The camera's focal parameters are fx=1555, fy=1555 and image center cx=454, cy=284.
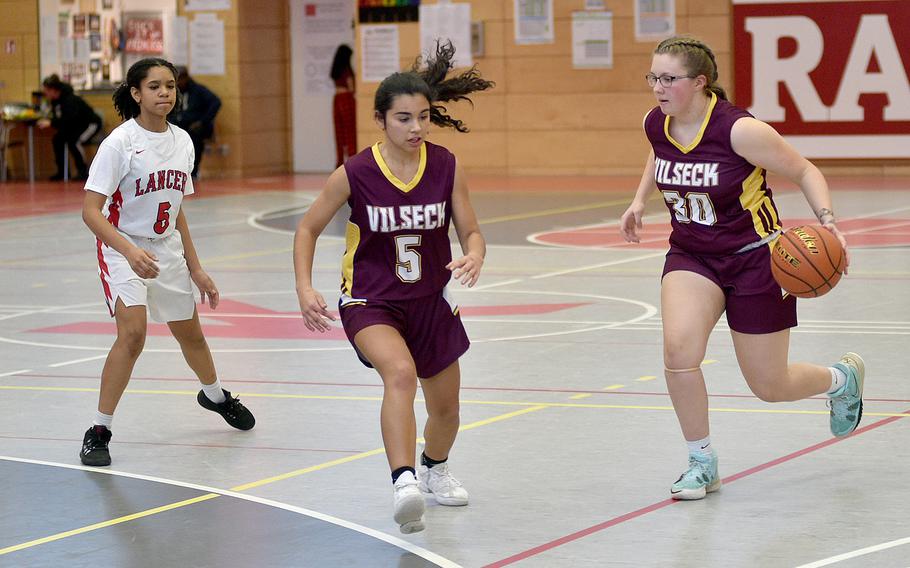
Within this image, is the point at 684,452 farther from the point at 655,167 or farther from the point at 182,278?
the point at 182,278

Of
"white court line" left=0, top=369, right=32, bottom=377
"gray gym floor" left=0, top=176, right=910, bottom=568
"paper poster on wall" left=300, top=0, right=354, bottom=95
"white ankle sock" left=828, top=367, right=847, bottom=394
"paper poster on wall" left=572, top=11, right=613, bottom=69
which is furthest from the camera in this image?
"paper poster on wall" left=300, top=0, right=354, bottom=95

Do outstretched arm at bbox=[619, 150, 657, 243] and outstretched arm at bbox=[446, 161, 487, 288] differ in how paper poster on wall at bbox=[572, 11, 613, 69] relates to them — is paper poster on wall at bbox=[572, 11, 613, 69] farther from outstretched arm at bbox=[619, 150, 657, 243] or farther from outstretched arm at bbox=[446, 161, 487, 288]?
outstretched arm at bbox=[446, 161, 487, 288]

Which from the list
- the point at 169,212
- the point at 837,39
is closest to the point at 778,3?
the point at 837,39

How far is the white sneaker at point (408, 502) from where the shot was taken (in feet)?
16.5

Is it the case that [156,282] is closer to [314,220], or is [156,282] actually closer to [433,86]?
[314,220]

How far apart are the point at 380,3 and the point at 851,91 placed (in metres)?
7.39

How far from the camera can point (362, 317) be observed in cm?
552

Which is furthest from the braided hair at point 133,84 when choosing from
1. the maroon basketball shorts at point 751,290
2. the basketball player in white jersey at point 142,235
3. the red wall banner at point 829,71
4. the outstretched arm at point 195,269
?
the red wall banner at point 829,71

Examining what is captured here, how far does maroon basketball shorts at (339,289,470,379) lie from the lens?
5551mm

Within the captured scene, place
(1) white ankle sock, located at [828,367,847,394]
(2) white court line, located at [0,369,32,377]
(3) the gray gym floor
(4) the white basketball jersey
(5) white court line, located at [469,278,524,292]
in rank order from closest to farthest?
(3) the gray gym floor
(1) white ankle sock, located at [828,367,847,394]
(4) the white basketball jersey
(2) white court line, located at [0,369,32,377]
(5) white court line, located at [469,278,524,292]

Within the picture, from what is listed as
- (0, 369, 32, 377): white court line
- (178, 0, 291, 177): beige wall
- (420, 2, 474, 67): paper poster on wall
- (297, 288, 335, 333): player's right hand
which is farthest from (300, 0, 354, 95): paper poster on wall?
(297, 288, 335, 333): player's right hand

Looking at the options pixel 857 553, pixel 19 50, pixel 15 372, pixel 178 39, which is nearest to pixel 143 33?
pixel 178 39

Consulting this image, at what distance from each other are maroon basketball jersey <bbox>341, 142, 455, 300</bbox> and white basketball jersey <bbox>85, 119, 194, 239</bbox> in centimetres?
143

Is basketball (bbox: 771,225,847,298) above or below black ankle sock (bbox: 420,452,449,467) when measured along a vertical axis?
above
